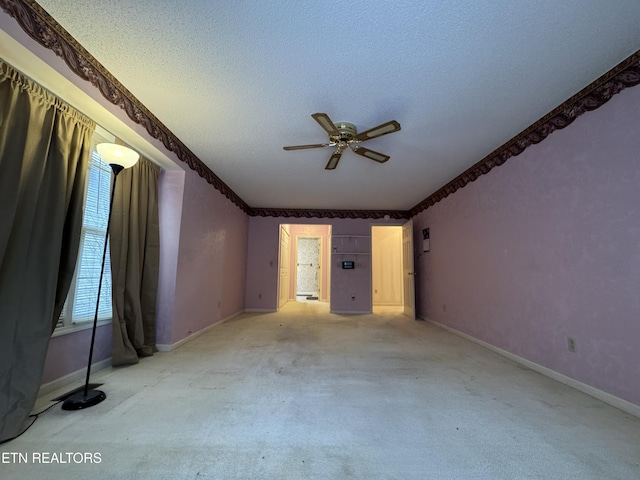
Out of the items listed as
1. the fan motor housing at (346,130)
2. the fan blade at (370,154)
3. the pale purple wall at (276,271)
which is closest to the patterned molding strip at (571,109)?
the fan blade at (370,154)

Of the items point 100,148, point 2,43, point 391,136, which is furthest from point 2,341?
point 391,136

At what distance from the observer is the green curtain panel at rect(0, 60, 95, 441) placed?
4.83ft

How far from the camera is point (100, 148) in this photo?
6.00 ft

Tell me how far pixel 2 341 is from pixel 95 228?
1.11 meters

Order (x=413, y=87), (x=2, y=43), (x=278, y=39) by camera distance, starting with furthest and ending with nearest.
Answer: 1. (x=413, y=87)
2. (x=278, y=39)
3. (x=2, y=43)

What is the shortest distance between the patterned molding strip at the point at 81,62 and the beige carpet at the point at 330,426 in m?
2.24

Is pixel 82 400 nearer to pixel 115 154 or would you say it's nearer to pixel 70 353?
pixel 70 353

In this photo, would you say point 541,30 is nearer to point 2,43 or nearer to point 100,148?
point 100,148

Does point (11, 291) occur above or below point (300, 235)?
below

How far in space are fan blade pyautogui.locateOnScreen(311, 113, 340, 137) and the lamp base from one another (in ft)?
8.41

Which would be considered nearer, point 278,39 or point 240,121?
point 278,39

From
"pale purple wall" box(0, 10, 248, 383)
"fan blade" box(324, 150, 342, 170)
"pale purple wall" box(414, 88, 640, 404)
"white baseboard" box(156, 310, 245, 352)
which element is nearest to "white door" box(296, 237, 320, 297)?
"pale purple wall" box(0, 10, 248, 383)

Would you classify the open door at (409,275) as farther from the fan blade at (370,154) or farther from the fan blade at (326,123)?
the fan blade at (326,123)

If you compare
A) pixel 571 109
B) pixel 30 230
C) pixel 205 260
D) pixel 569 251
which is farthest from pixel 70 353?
pixel 571 109
